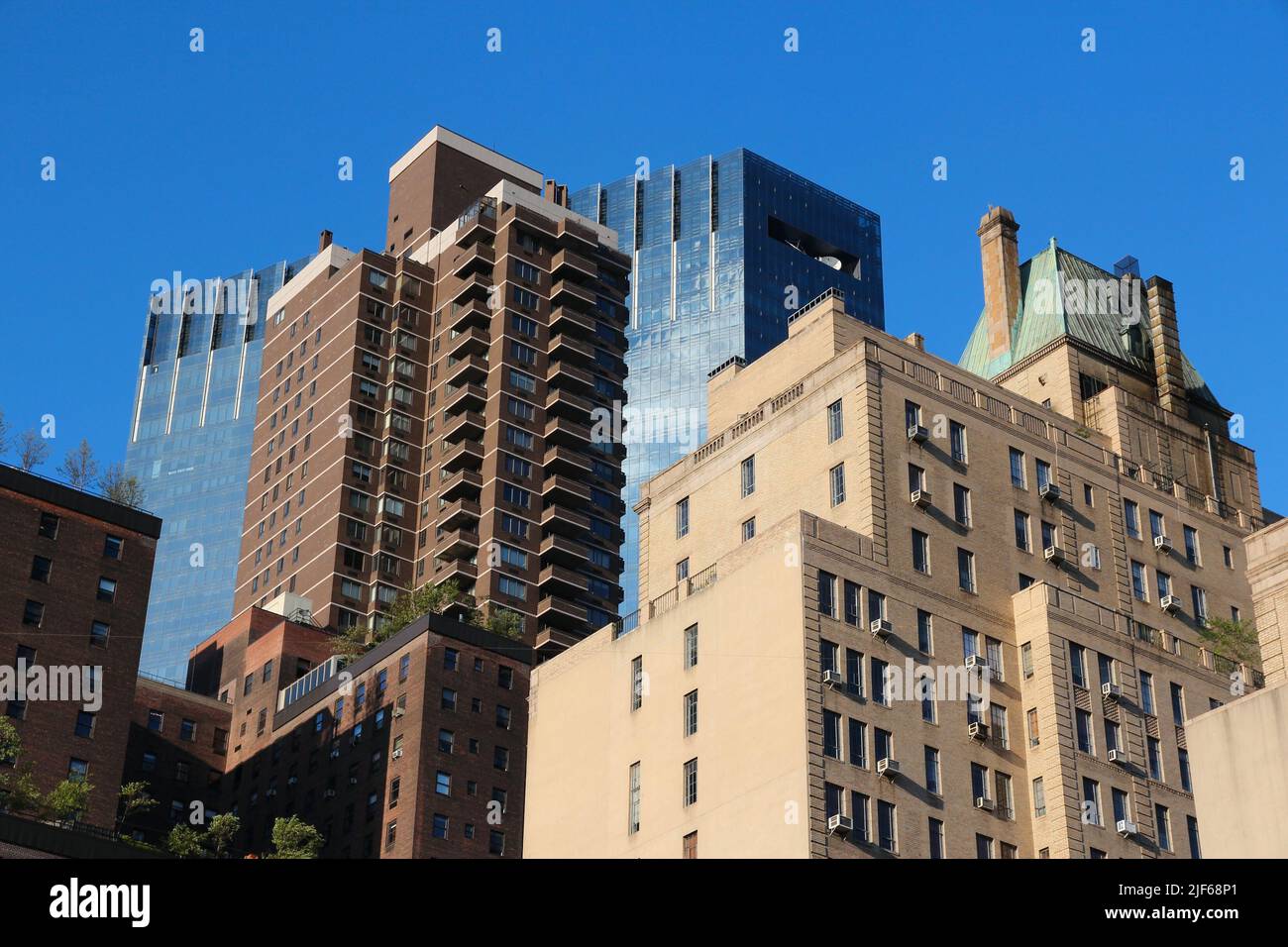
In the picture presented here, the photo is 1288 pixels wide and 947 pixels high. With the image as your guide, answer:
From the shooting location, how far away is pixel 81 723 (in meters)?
112

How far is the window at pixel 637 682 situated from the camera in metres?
95.2

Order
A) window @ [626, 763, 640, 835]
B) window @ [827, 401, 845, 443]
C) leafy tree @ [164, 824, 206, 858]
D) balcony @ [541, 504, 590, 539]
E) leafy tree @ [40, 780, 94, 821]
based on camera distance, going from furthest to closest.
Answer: balcony @ [541, 504, 590, 539] < leafy tree @ [164, 824, 206, 858] < leafy tree @ [40, 780, 94, 821] < window @ [827, 401, 845, 443] < window @ [626, 763, 640, 835]

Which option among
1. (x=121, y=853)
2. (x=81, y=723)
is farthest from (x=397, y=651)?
(x=121, y=853)

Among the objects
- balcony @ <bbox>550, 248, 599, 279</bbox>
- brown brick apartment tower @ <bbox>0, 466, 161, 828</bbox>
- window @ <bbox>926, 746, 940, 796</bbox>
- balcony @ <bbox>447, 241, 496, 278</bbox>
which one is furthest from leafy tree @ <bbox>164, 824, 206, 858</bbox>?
balcony @ <bbox>550, 248, 599, 279</bbox>

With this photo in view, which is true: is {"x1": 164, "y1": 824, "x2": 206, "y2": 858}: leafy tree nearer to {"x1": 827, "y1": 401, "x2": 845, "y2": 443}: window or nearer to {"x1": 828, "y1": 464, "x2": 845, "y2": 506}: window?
{"x1": 828, "y1": 464, "x2": 845, "y2": 506}: window

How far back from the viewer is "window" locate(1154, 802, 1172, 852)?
9112 cm

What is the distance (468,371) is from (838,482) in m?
88.3

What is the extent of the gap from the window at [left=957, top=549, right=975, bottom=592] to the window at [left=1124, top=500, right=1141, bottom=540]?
13688 mm

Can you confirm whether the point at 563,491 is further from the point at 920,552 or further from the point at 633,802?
the point at 633,802

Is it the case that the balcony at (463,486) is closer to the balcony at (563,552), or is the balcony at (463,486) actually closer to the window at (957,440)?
the balcony at (563,552)

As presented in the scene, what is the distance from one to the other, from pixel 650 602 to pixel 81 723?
3732 centimetres
